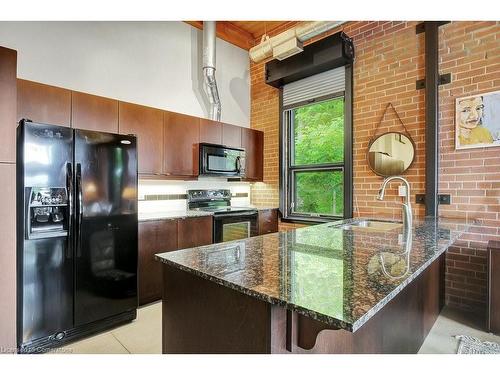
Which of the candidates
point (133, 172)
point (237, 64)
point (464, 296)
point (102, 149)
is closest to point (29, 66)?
point (102, 149)

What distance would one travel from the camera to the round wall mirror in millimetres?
2998

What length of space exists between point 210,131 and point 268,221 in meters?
1.48

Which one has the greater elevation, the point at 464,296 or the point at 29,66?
the point at 29,66

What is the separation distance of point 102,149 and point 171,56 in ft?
6.53

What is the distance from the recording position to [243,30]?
14.6 ft

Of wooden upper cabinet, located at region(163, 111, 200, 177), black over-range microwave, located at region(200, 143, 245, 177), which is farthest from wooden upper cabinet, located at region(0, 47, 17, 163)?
black over-range microwave, located at region(200, 143, 245, 177)

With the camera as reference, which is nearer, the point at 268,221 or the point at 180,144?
the point at 180,144

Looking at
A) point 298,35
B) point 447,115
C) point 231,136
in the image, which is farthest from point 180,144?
point 447,115

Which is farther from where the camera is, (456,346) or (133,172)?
(133,172)

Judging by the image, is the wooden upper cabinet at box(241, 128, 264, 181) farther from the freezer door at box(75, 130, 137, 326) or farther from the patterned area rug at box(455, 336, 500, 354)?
the patterned area rug at box(455, 336, 500, 354)

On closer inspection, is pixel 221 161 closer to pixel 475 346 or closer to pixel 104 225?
pixel 104 225

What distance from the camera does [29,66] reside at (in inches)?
106
